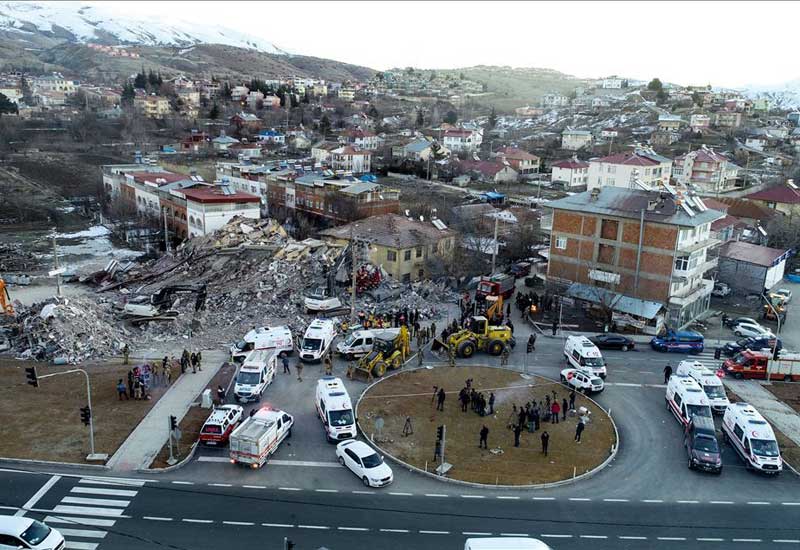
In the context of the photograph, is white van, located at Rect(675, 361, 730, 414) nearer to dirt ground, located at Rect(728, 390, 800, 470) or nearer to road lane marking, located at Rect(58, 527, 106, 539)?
dirt ground, located at Rect(728, 390, 800, 470)

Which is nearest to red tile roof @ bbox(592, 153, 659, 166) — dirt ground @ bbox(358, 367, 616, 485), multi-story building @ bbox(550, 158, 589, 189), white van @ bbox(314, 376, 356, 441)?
multi-story building @ bbox(550, 158, 589, 189)

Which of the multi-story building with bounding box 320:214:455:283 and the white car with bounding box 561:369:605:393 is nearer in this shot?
the white car with bounding box 561:369:605:393

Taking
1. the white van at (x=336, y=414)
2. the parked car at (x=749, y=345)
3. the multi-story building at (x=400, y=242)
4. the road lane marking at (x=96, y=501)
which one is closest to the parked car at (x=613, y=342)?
the parked car at (x=749, y=345)

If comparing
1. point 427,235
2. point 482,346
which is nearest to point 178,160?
point 427,235

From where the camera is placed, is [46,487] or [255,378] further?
[255,378]

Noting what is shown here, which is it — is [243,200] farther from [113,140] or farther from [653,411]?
[113,140]
